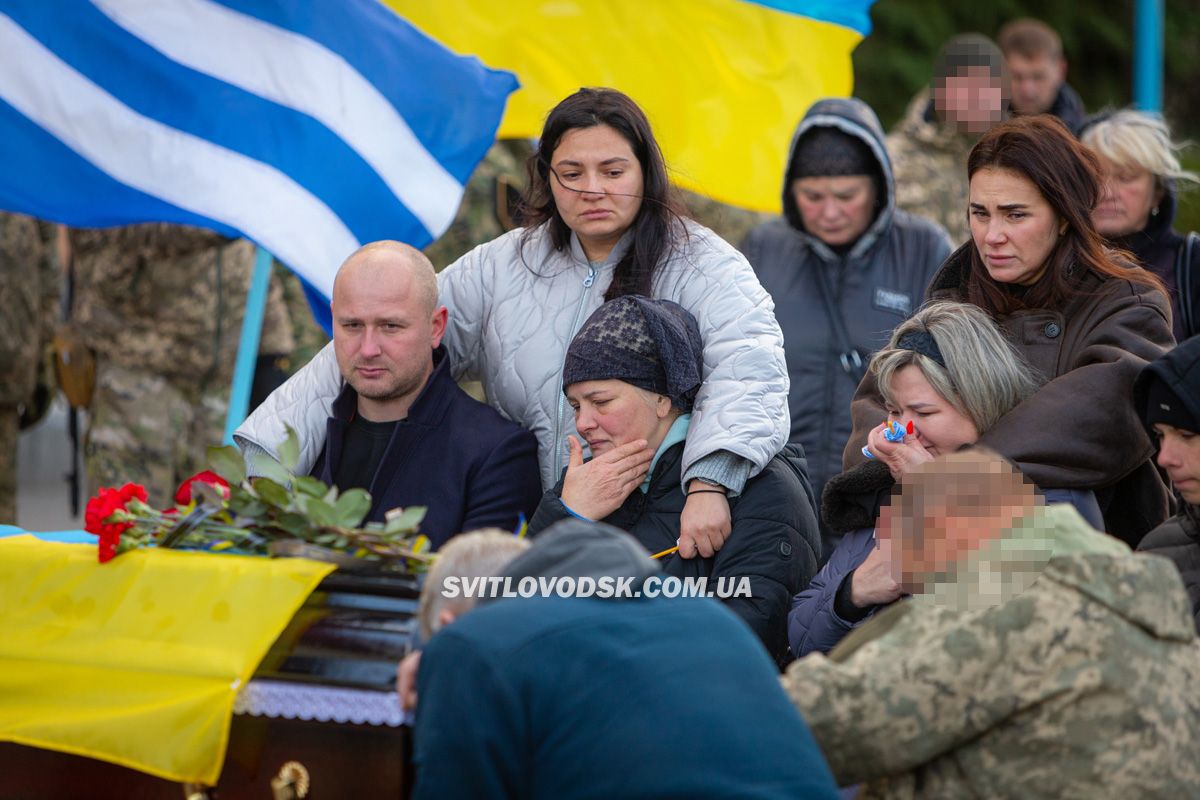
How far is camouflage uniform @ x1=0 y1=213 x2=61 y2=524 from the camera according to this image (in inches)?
281

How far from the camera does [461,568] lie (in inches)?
106

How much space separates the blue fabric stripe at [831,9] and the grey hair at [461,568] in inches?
175

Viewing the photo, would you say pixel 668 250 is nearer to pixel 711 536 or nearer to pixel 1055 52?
pixel 711 536

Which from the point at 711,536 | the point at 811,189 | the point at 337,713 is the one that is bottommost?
the point at 337,713

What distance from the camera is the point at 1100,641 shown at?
247 centimetres

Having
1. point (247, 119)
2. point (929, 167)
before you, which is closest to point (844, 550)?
point (247, 119)

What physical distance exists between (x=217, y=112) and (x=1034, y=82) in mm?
3901

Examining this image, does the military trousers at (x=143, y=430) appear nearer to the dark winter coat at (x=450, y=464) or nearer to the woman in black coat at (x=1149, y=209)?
the dark winter coat at (x=450, y=464)

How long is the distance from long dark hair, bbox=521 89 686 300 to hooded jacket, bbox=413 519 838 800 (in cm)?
193

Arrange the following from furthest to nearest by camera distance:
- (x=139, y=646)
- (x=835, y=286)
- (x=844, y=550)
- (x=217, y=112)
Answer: (x=835, y=286), (x=217, y=112), (x=844, y=550), (x=139, y=646)

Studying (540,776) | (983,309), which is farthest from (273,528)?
(983,309)

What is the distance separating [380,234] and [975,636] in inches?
135

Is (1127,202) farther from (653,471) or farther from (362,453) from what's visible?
(362,453)

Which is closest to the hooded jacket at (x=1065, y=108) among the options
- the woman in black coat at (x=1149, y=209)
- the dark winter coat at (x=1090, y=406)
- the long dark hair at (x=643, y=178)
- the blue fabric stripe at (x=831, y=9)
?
the blue fabric stripe at (x=831, y=9)
